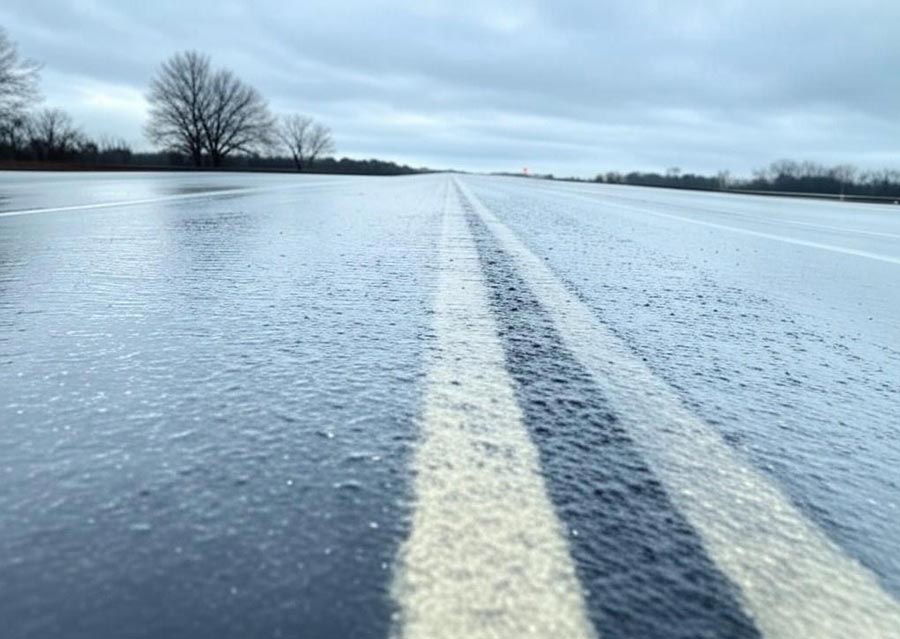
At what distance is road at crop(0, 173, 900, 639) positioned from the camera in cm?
84

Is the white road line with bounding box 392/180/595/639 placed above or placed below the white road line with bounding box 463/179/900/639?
above

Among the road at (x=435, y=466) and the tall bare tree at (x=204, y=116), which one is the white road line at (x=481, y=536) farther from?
the tall bare tree at (x=204, y=116)

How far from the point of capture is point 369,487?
1125mm

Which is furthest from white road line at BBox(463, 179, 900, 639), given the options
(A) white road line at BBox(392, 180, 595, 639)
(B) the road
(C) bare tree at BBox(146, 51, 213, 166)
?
(C) bare tree at BBox(146, 51, 213, 166)

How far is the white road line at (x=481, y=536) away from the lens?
81 cm

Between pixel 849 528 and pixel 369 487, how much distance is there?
2.75 feet

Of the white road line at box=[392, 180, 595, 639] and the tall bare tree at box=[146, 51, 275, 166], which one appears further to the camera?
the tall bare tree at box=[146, 51, 275, 166]

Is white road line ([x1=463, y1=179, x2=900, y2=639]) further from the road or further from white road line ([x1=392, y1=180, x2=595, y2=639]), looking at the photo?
white road line ([x1=392, y1=180, x2=595, y2=639])

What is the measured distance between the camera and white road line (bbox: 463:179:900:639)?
871 mm

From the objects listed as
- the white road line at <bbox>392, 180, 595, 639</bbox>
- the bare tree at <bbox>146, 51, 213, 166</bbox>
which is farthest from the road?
the bare tree at <bbox>146, 51, 213, 166</bbox>

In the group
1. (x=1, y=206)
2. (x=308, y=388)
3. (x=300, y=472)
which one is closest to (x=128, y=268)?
(x=308, y=388)

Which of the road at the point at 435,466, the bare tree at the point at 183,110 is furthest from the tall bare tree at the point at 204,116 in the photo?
the road at the point at 435,466

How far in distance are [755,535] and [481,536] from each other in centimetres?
46

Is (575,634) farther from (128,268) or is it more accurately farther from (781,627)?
(128,268)
